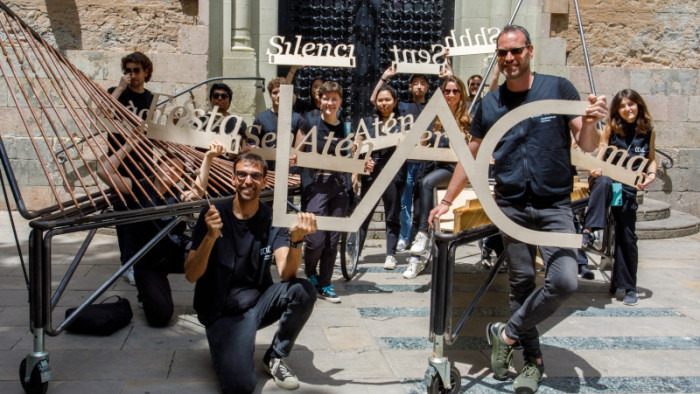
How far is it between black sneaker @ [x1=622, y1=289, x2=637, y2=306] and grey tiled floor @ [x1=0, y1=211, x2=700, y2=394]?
→ 0.26 feet

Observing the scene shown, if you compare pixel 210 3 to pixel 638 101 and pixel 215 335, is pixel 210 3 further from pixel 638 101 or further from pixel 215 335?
pixel 215 335

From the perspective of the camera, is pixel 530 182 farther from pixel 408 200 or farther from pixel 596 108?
pixel 408 200

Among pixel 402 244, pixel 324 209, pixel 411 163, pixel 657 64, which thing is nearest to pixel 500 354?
pixel 324 209

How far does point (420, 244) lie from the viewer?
698cm

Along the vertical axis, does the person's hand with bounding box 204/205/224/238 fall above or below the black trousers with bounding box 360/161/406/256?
above

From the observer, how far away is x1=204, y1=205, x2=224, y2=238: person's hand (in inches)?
149

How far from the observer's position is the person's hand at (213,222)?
378 cm

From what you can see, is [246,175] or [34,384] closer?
[34,384]

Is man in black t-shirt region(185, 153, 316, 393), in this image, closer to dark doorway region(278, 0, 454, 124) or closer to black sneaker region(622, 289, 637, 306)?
black sneaker region(622, 289, 637, 306)

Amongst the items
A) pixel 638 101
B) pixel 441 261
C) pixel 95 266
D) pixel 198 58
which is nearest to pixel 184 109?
pixel 441 261

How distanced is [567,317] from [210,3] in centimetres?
662

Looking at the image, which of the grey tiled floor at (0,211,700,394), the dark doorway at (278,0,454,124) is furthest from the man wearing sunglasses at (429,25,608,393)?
the dark doorway at (278,0,454,124)

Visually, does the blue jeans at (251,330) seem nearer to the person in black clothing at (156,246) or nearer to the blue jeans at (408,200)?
the person in black clothing at (156,246)

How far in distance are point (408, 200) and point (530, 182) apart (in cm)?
367
